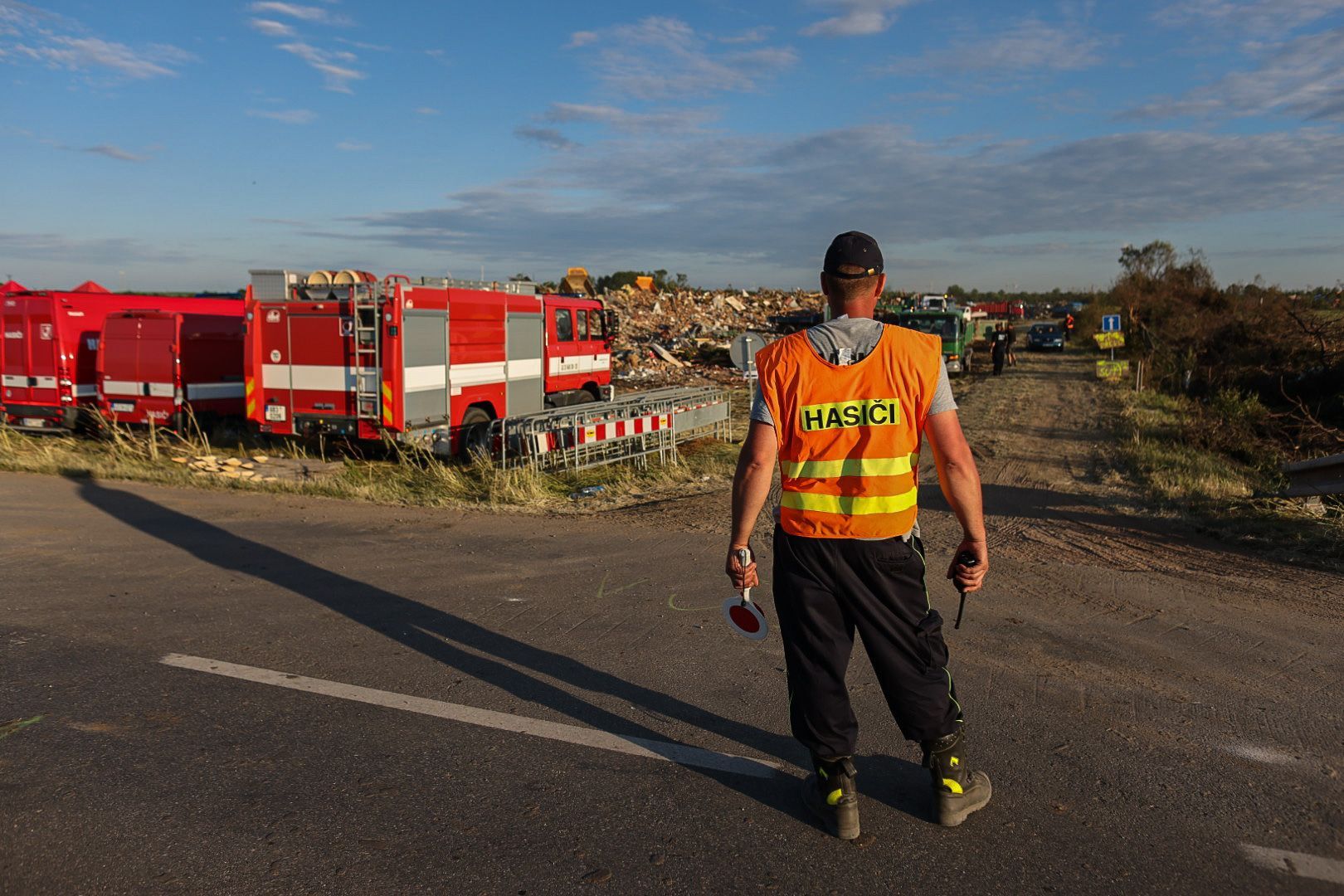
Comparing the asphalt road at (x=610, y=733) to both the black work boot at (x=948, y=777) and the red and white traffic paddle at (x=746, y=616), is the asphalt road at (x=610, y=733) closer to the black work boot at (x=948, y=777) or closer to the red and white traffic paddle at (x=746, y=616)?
the black work boot at (x=948, y=777)

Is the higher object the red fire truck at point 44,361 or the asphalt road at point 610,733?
the red fire truck at point 44,361

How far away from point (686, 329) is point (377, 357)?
29.2 m

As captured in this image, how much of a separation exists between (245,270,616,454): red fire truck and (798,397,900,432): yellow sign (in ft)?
32.8

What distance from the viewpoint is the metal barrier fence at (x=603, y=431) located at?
38.6 ft

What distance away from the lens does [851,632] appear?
3.29m

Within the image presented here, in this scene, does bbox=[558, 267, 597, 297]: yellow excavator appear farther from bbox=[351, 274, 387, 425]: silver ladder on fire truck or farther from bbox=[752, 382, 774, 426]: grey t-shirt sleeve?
bbox=[752, 382, 774, 426]: grey t-shirt sleeve

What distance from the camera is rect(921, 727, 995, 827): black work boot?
3273 millimetres

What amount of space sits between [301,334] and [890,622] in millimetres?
11445

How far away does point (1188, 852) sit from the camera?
123 inches

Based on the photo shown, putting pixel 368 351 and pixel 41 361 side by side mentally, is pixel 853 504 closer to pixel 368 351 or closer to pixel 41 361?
pixel 368 351

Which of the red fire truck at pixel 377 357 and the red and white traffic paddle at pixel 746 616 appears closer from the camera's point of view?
the red and white traffic paddle at pixel 746 616

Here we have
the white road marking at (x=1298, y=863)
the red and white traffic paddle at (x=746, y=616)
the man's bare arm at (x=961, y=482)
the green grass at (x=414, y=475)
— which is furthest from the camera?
the green grass at (x=414, y=475)

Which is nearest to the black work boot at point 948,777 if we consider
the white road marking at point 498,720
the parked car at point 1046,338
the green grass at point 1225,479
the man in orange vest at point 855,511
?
the man in orange vest at point 855,511

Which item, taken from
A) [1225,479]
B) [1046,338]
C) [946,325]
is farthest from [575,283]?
[1046,338]
